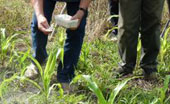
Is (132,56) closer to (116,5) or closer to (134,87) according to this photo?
(134,87)

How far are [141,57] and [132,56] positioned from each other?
130mm

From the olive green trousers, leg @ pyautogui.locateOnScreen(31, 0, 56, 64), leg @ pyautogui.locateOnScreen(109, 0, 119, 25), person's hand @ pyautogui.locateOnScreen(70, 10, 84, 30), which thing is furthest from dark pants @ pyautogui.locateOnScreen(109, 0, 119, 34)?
person's hand @ pyautogui.locateOnScreen(70, 10, 84, 30)

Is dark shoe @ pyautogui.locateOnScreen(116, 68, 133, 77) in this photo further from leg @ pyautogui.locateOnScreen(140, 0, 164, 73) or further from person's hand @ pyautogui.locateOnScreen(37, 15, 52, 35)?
person's hand @ pyautogui.locateOnScreen(37, 15, 52, 35)

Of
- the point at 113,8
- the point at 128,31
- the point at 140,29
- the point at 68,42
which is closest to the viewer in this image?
the point at 68,42

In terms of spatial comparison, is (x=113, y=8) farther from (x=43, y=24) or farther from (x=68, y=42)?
(x=43, y=24)

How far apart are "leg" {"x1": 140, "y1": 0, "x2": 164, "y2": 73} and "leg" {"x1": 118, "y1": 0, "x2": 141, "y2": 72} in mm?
61

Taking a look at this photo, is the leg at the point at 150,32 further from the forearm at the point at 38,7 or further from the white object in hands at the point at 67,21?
the forearm at the point at 38,7

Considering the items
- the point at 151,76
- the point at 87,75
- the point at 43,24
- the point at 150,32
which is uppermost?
the point at 43,24

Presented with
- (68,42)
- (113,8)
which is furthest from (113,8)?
(68,42)

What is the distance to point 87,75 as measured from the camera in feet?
6.18

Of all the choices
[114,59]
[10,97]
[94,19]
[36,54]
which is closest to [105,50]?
[114,59]

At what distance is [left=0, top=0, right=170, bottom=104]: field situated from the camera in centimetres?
216

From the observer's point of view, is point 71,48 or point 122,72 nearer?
point 71,48

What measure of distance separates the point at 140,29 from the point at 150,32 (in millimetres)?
121
